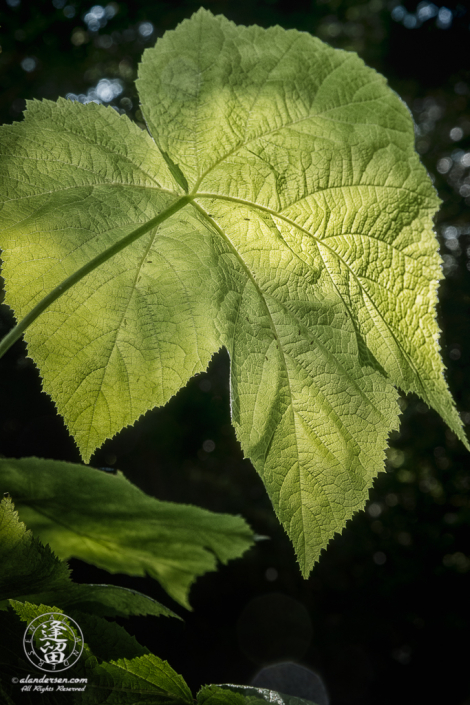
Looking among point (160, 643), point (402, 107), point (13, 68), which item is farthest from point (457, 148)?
A: point (160, 643)

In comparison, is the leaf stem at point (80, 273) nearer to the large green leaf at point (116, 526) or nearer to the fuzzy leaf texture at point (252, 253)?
the fuzzy leaf texture at point (252, 253)

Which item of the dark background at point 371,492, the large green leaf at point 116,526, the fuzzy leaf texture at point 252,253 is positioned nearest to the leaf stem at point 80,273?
the fuzzy leaf texture at point 252,253

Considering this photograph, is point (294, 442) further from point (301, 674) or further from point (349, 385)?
point (301, 674)

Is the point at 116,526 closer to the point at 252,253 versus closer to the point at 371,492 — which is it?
the point at 252,253

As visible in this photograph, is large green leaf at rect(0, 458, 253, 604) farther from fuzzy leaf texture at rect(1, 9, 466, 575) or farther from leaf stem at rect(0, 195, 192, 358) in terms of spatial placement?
leaf stem at rect(0, 195, 192, 358)

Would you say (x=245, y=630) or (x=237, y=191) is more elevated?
(x=237, y=191)

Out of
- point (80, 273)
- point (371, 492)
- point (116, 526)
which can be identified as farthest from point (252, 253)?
point (371, 492)
